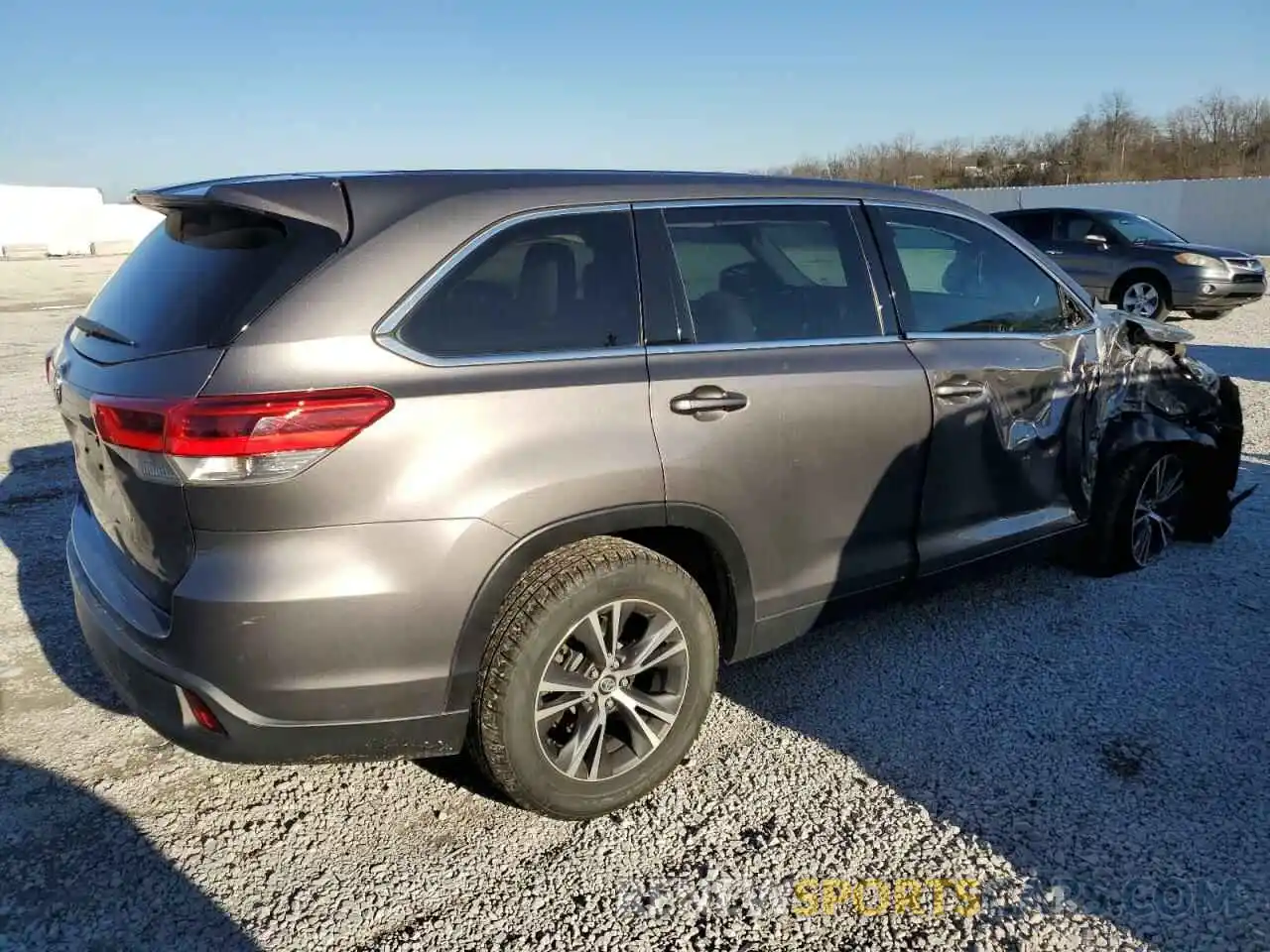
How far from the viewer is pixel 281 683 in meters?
2.28

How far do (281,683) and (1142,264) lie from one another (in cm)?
1340

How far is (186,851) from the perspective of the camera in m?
2.60

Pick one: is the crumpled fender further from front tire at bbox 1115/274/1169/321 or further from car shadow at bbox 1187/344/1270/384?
front tire at bbox 1115/274/1169/321

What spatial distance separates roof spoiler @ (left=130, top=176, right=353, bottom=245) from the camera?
2.37 metres

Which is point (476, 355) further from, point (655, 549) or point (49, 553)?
point (49, 553)

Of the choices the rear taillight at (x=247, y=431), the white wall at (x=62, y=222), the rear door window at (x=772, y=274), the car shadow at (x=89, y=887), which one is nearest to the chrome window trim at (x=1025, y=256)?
the rear door window at (x=772, y=274)

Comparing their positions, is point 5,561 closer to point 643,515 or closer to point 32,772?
point 32,772

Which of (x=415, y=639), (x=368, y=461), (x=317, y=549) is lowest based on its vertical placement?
(x=415, y=639)

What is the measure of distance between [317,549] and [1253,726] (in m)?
3.09

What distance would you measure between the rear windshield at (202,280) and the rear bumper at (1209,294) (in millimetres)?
13182

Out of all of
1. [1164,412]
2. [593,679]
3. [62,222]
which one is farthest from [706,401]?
[62,222]

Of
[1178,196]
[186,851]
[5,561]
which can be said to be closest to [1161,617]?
[186,851]

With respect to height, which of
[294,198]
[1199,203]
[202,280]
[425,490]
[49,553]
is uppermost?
[294,198]

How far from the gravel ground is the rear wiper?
1.34 metres
